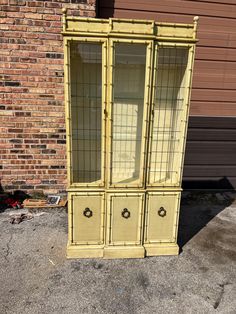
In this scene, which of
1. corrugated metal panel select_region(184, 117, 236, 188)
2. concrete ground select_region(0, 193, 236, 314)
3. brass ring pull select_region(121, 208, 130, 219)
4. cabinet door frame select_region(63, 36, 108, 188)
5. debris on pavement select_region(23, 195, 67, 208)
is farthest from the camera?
corrugated metal panel select_region(184, 117, 236, 188)

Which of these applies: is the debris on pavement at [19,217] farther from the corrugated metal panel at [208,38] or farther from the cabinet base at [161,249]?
the corrugated metal panel at [208,38]

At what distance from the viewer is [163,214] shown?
3.00 meters

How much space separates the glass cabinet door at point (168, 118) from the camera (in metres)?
2.85

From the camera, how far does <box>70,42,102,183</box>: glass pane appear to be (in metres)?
2.80

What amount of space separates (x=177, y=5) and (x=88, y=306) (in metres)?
4.46

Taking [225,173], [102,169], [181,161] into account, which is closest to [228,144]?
[225,173]

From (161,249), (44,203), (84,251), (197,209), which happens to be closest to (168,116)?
(161,249)

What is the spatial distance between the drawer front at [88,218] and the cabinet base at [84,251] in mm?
56

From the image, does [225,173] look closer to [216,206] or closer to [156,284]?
[216,206]

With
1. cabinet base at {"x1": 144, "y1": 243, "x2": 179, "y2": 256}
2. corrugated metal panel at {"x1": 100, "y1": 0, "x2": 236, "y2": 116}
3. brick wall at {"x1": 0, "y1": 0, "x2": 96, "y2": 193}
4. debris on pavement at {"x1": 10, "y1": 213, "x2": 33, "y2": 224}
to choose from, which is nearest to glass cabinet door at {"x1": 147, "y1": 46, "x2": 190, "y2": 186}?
cabinet base at {"x1": 144, "y1": 243, "x2": 179, "y2": 256}

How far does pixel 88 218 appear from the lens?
291 cm

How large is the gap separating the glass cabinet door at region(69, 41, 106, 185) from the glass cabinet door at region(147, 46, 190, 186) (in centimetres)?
64

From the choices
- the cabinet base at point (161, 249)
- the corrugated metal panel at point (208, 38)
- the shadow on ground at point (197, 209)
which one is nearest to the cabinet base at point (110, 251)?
the cabinet base at point (161, 249)

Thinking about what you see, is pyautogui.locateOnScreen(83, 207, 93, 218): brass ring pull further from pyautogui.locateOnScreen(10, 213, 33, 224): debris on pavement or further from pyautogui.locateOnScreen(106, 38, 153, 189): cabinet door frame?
pyautogui.locateOnScreen(10, 213, 33, 224): debris on pavement
